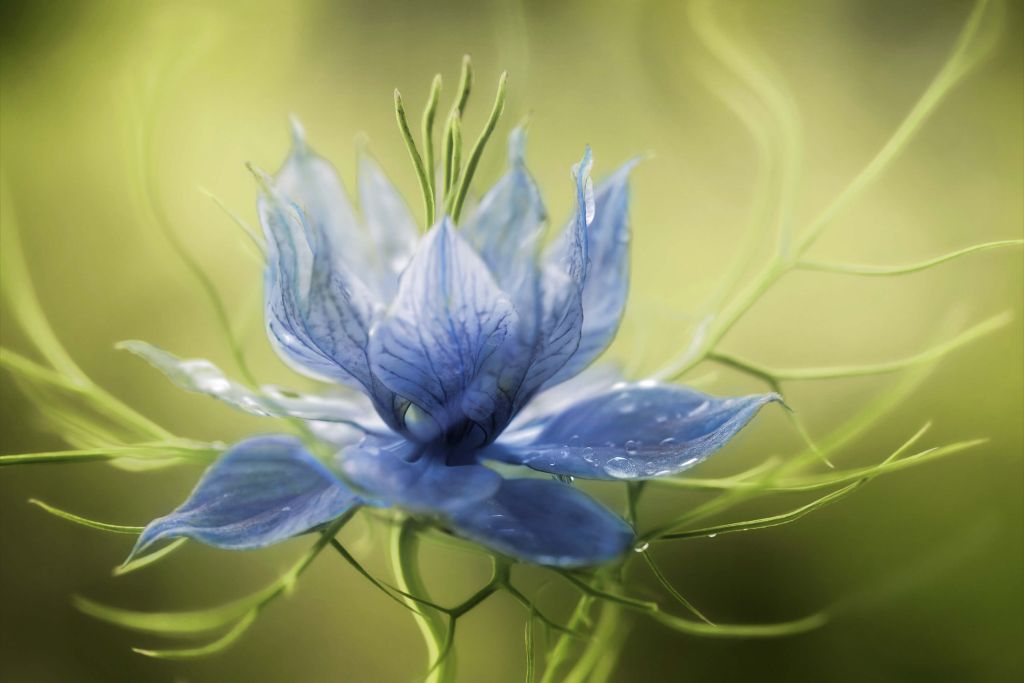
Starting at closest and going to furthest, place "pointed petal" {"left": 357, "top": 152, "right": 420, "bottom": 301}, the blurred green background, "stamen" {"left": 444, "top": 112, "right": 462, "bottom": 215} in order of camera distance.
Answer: "stamen" {"left": 444, "top": 112, "right": 462, "bottom": 215}, "pointed petal" {"left": 357, "top": 152, "right": 420, "bottom": 301}, the blurred green background

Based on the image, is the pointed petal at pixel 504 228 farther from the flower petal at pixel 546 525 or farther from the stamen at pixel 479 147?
the flower petal at pixel 546 525

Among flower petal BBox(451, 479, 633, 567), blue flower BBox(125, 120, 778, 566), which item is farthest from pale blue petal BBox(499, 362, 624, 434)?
flower petal BBox(451, 479, 633, 567)

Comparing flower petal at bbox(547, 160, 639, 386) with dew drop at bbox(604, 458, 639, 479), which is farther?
flower petal at bbox(547, 160, 639, 386)

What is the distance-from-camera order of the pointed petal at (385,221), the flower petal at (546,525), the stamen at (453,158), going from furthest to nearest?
the pointed petal at (385,221) → the stamen at (453,158) → the flower petal at (546,525)

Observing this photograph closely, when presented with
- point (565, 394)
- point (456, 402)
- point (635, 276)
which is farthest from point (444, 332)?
point (635, 276)

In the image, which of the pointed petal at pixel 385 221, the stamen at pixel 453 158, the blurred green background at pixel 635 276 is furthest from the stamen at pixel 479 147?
the blurred green background at pixel 635 276

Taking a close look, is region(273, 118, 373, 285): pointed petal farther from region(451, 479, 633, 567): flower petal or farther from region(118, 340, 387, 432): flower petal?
region(451, 479, 633, 567): flower petal
